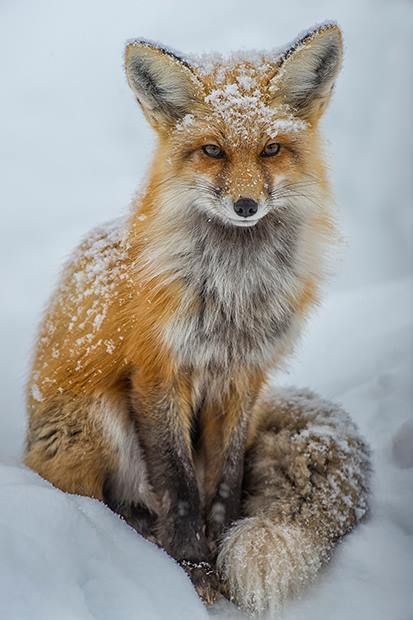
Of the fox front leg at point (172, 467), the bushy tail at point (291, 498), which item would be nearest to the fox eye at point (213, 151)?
the fox front leg at point (172, 467)

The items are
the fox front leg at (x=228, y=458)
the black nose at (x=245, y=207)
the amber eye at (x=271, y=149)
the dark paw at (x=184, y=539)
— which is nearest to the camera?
the black nose at (x=245, y=207)

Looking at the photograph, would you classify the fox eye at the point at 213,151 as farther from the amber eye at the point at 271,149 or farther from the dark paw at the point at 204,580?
the dark paw at the point at 204,580

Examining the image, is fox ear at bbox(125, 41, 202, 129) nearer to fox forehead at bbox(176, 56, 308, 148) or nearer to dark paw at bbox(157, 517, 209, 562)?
fox forehead at bbox(176, 56, 308, 148)

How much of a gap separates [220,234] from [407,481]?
971 millimetres

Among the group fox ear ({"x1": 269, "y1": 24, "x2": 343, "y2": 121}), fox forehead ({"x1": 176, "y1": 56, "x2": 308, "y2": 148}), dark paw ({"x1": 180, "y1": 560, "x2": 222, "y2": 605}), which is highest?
fox ear ({"x1": 269, "y1": 24, "x2": 343, "y2": 121})

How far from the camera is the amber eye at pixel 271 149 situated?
1.70 m

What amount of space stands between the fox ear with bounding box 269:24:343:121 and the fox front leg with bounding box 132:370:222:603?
793 millimetres

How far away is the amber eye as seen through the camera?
170 centimetres

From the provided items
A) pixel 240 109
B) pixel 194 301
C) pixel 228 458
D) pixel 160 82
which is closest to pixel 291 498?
pixel 228 458

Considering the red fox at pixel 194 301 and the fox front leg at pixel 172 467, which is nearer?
the red fox at pixel 194 301

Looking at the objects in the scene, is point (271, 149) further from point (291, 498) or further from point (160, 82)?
point (291, 498)

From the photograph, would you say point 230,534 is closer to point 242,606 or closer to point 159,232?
point 242,606

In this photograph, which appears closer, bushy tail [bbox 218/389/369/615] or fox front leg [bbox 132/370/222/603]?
bushy tail [bbox 218/389/369/615]

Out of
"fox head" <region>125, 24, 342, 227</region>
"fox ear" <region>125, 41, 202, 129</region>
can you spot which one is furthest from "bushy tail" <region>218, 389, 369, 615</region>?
"fox ear" <region>125, 41, 202, 129</region>
